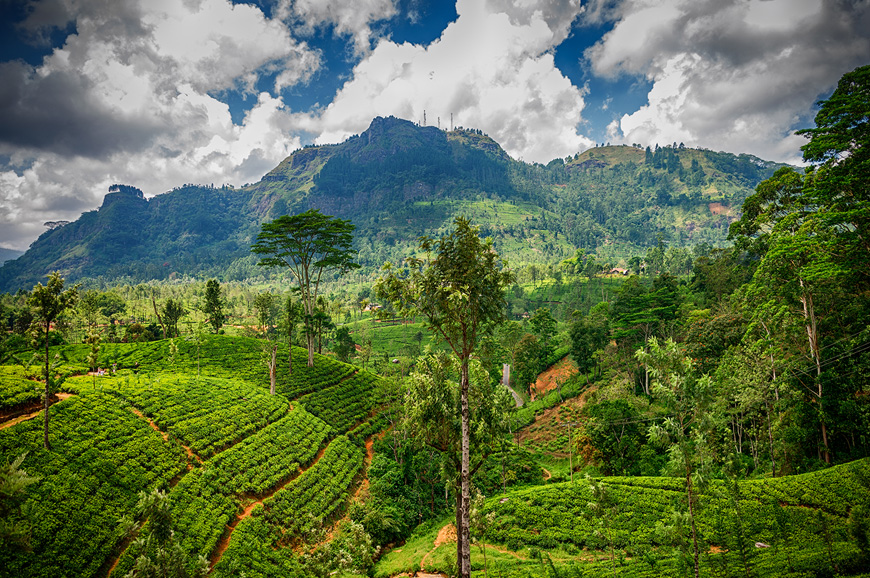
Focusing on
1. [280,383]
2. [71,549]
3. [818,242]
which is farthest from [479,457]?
[280,383]

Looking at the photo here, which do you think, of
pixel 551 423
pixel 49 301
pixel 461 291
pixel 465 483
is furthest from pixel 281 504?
pixel 551 423

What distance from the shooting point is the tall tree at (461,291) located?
13359 millimetres

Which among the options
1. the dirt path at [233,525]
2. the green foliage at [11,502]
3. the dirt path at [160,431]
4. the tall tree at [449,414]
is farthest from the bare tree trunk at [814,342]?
the dirt path at [160,431]

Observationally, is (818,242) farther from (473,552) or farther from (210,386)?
(210,386)

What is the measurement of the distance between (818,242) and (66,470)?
124ft

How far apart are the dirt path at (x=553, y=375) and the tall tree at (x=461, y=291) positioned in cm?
4941

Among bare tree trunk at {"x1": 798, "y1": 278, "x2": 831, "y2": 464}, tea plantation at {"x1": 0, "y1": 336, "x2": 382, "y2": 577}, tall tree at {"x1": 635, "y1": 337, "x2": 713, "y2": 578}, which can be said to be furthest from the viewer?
bare tree trunk at {"x1": 798, "y1": 278, "x2": 831, "y2": 464}

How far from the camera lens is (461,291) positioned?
43.1 ft

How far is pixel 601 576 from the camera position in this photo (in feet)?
52.5

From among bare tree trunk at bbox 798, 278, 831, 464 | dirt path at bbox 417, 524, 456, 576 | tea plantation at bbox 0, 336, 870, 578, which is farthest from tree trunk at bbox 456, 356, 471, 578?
bare tree trunk at bbox 798, 278, 831, 464

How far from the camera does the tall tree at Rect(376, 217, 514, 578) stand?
13.4 m

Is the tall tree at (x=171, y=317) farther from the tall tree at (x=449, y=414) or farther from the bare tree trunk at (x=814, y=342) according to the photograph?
the bare tree trunk at (x=814, y=342)

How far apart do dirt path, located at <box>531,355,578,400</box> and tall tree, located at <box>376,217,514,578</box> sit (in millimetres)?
49411

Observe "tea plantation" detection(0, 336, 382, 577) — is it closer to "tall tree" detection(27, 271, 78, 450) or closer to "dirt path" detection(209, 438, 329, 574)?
"dirt path" detection(209, 438, 329, 574)
